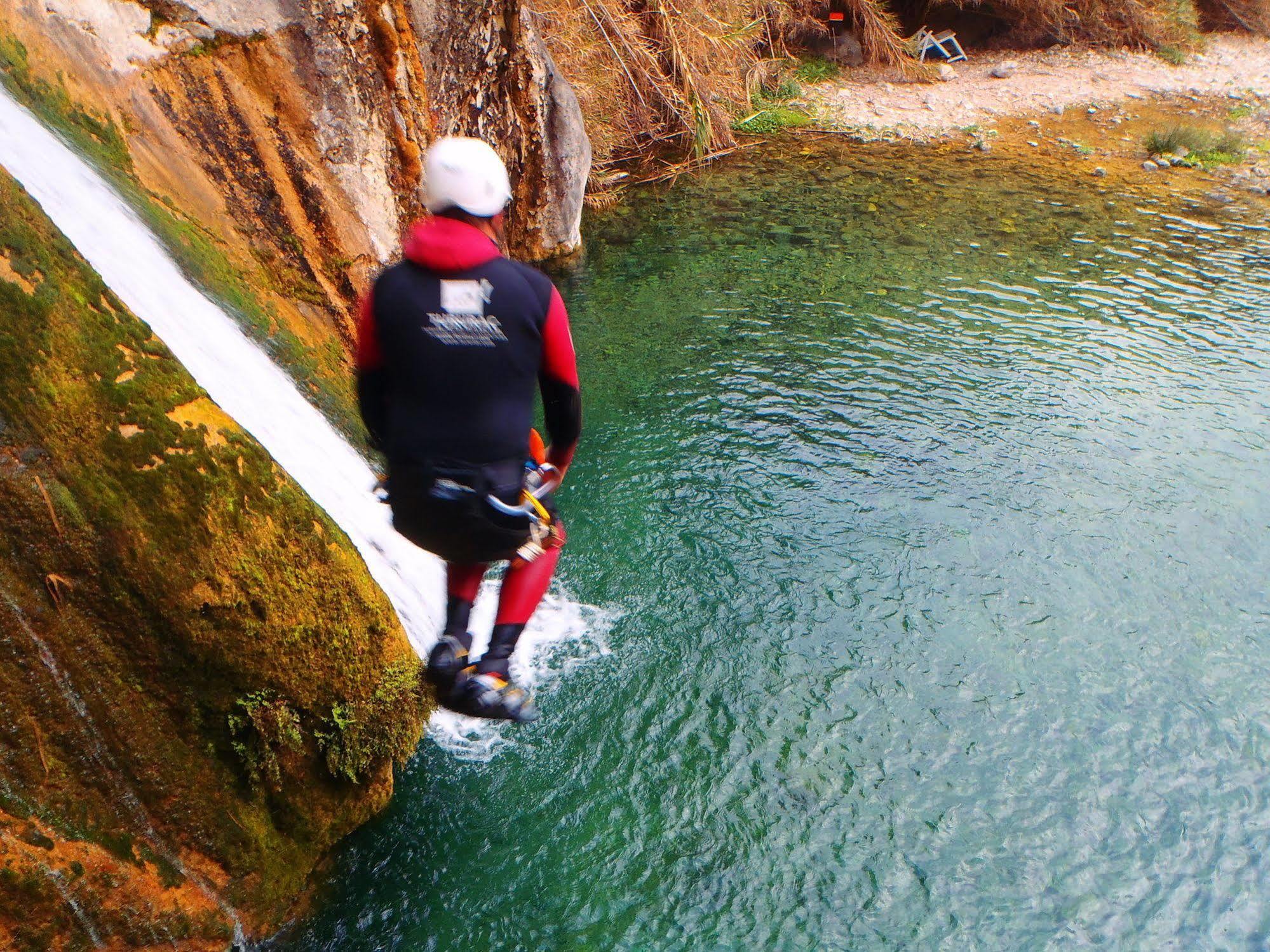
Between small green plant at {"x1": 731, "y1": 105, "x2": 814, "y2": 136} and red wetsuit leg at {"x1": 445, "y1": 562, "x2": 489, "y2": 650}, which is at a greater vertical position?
red wetsuit leg at {"x1": 445, "y1": 562, "x2": 489, "y2": 650}

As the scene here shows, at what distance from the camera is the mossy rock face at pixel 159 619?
4.25 m

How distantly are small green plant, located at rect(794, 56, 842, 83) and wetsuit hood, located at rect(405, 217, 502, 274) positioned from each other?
21624 mm

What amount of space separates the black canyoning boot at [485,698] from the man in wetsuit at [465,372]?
0.54m

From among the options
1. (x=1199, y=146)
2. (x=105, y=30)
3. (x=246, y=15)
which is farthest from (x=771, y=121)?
(x=105, y=30)

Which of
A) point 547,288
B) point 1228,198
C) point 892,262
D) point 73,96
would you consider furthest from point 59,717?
point 1228,198

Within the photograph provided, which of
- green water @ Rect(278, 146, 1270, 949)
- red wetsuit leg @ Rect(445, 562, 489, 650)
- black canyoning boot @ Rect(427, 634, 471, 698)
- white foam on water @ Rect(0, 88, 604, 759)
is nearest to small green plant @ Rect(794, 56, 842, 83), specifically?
green water @ Rect(278, 146, 1270, 949)

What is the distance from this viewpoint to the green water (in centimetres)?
539

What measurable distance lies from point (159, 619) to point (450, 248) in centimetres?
257

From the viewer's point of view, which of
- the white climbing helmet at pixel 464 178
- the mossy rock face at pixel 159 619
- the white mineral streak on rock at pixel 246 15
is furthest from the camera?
the white mineral streak on rock at pixel 246 15

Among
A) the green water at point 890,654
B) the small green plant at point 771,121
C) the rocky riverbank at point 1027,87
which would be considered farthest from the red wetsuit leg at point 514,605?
the rocky riverbank at point 1027,87

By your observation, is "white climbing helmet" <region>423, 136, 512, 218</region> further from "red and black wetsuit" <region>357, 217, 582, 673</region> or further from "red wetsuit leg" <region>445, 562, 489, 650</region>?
"red wetsuit leg" <region>445, 562, 489, 650</region>

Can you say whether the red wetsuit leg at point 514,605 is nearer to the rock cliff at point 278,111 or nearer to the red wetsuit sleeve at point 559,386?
the red wetsuit sleeve at point 559,386

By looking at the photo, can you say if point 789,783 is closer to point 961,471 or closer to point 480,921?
point 480,921

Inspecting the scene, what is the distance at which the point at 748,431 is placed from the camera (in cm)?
976
